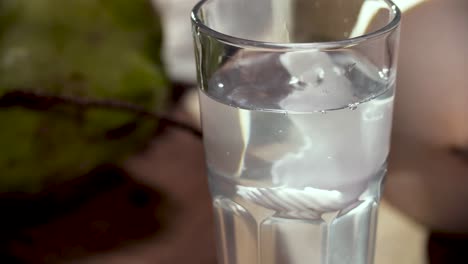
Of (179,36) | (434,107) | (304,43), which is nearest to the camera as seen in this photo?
(304,43)

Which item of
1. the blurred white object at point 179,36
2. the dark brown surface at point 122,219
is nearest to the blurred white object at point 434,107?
the dark brown surface at point 122,219

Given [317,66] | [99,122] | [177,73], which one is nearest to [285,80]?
[317,66]

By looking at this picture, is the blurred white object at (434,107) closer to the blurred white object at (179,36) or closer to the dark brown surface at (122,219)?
the dark brown surface at (122,219)

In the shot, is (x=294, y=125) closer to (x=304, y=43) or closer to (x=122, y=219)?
(x=304, y=43)

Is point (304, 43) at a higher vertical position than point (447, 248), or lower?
higher

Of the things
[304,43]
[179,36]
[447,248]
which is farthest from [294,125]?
[179,36]

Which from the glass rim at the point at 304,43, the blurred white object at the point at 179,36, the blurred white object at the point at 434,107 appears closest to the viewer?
the glass rim at the point at 304,43
